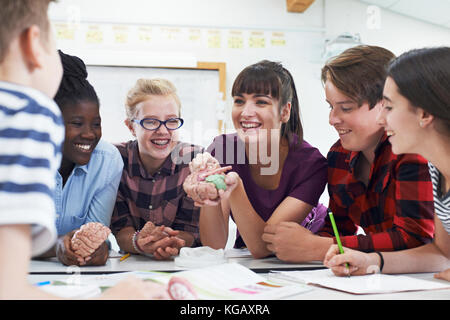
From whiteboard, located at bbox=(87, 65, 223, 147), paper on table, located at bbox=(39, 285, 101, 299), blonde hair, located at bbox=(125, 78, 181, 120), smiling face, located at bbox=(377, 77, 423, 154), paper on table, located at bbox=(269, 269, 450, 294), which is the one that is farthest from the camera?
whiteboard, located at bbox=(87, 65, 223, 147)

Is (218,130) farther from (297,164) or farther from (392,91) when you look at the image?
(392,91)

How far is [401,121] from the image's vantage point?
1015 mm

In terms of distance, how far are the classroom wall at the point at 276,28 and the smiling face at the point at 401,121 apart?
82.6 inches

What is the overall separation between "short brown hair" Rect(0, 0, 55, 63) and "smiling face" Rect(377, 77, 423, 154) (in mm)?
801

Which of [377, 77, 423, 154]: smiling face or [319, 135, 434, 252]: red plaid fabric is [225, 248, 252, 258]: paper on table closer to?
[319, 135, 434, 252]: red plaid fabric

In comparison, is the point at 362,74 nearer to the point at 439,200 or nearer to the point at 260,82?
the point at 260,82

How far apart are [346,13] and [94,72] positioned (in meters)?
2.04

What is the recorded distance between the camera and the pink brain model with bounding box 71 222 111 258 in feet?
3.52

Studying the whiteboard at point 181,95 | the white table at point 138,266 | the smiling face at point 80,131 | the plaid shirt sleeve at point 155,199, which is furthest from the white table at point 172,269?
the whiteboard at point 181,95

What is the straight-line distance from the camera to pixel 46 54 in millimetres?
555

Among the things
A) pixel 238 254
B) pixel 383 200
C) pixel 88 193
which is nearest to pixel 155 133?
pixel 88 193

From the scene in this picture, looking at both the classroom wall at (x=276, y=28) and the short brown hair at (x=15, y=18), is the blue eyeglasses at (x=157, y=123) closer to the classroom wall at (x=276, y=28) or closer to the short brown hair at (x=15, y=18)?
the short brown hair at (x=15, y=18)

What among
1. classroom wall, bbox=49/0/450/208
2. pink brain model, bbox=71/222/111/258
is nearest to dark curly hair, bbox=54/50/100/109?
pink brain model, bbox=71/222/111/258
